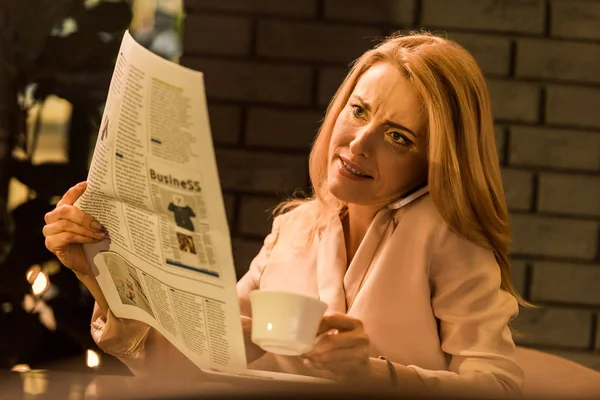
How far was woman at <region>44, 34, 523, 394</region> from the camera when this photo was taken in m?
1.09

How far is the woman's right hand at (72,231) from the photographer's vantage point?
103cm

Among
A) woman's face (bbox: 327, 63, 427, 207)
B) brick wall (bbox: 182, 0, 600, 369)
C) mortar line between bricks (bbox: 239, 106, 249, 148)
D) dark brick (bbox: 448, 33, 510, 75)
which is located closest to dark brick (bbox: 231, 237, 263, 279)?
brick wall (bbox: 182, 0, 600, 369)

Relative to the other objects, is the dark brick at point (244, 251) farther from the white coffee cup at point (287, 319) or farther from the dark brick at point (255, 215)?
the white coffee cup at point (287, 319)

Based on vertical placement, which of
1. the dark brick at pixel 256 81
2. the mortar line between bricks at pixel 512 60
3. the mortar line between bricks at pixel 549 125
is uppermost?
the mortar line between bricks at pixel 512 60

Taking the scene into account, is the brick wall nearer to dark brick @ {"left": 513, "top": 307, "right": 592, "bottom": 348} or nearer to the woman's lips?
dark brick @ {"left": 513, "top": 307, "right": 592, "bottom": 348}

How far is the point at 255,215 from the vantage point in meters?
1.94

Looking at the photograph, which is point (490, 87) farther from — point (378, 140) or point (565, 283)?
point (378, 140)

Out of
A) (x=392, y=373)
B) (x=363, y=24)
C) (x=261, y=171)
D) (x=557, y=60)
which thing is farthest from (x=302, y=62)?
(x=392, y=373)

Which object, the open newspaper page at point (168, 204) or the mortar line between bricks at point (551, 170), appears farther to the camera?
the mortar line between bricks at point (551, 170)

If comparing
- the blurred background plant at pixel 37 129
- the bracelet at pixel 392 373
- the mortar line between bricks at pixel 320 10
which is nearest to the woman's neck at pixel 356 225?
the bracelet at pixel 392 373

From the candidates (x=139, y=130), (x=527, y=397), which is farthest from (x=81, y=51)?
(x=527, y=397)

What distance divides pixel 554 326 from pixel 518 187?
0.35 m

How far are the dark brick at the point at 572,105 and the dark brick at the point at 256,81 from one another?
57 centimetres

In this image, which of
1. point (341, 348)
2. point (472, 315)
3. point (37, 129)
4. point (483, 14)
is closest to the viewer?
point (341, 348)
